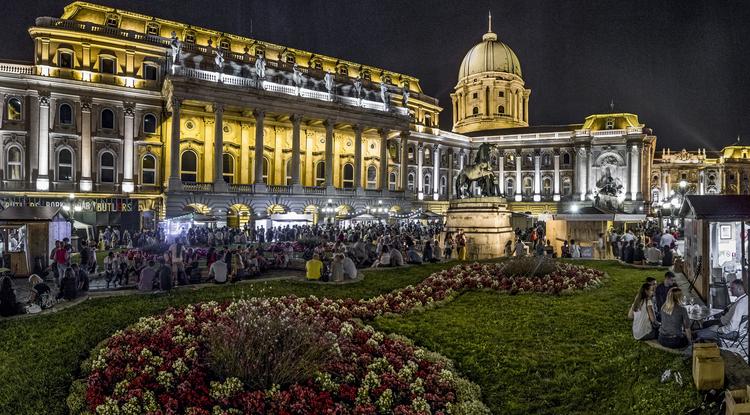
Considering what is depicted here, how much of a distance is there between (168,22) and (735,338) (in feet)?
188

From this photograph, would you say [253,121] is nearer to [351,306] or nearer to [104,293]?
→ [104,293]

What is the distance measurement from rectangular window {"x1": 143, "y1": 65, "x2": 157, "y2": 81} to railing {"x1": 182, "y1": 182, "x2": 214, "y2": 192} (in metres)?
13.2

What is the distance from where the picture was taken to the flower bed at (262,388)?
6.54 metres

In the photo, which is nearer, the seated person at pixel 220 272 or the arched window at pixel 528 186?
the seated person at pixel 220 272

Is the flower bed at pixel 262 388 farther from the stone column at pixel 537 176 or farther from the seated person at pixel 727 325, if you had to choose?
the stone column at pixel 537 176

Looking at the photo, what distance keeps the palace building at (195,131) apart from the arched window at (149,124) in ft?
0.36

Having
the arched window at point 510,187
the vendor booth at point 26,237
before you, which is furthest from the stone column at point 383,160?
the vendor booth at point 26,237

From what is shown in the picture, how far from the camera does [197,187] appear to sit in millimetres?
44188

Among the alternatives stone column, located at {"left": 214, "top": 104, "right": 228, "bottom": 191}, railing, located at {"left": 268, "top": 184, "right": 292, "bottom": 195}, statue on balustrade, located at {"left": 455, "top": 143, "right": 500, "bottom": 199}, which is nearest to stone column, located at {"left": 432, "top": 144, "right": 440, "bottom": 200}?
railing, located at {"left": 268, "top": 184, "right": 292, "bottom": 195}

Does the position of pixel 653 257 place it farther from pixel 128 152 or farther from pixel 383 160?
pixel 128 152

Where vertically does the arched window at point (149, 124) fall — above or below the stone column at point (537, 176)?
above

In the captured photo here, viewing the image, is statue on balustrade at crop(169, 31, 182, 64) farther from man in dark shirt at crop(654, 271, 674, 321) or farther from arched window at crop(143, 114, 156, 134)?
man in dark shirt at crop(654, 271, 674, 321)

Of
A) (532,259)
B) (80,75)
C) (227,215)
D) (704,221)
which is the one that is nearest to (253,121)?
(227,215)

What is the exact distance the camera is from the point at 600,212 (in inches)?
1176
